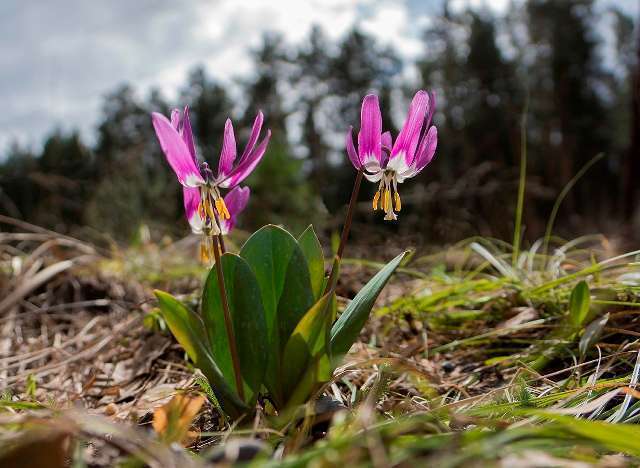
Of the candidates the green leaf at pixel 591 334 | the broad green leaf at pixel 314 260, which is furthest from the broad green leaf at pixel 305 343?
the green leaf at pixel 591 334

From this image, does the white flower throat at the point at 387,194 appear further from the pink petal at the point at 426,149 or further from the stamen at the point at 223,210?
the stamen at the point at 223,210

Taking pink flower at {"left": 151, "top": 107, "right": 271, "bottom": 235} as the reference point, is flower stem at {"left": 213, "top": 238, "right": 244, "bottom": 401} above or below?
below

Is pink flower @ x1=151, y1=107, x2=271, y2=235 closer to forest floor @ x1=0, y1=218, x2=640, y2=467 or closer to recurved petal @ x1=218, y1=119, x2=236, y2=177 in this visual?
recurved petal @ x1=218, y1=119, x2=236, y2=177

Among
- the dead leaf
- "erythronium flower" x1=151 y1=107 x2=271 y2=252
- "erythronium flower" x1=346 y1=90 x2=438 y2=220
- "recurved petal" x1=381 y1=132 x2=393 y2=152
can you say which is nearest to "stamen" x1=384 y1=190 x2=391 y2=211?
"erythronium flower" x1=346 y1=90 x2=438 y2=220

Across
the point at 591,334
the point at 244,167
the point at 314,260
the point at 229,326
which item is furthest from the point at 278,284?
the point at 591,334

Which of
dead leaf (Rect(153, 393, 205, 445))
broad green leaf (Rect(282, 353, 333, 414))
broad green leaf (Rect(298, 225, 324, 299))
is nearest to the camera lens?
dead leaf (Rect(153, 393, 205, 445))

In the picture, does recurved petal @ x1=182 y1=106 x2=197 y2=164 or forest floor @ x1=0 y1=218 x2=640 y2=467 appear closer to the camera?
forest floor @ x1=0 y1=218 x2=640 y2=467

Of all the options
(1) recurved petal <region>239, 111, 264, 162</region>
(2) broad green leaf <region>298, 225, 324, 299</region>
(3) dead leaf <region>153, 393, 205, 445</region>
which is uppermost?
(1) recurved petal <region>239, 111, 264, 162</region>
